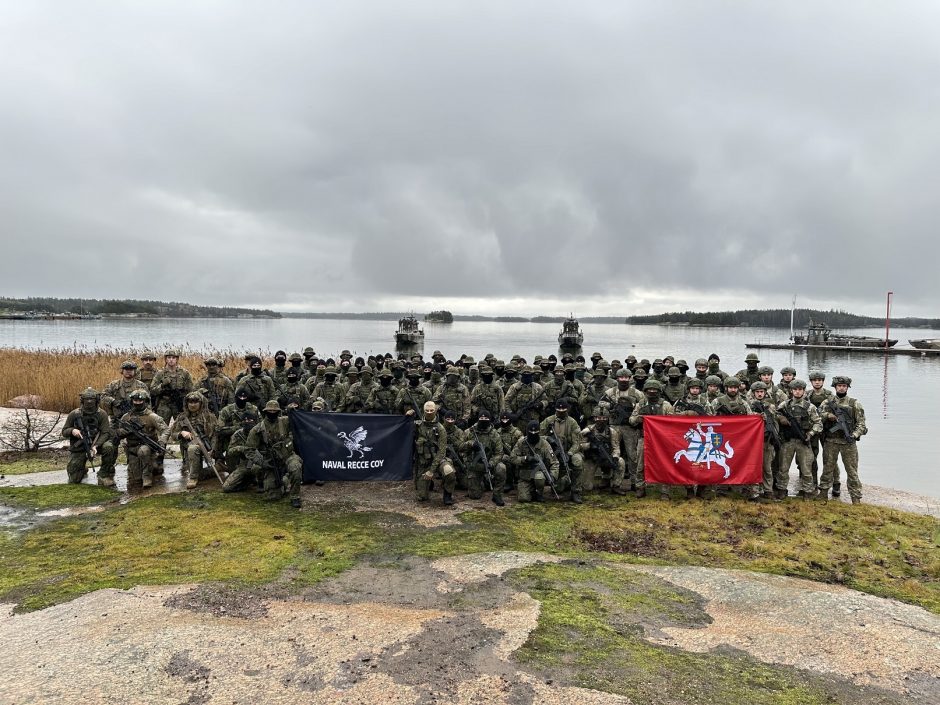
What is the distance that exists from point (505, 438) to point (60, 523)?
699 centimetres

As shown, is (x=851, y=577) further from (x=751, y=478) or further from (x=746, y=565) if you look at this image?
(x=751, y=478)

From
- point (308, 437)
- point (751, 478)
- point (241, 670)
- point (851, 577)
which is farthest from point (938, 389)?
point (241, 670)

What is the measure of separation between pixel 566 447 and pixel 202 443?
6.80 metres

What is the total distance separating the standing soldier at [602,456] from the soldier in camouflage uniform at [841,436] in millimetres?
3555

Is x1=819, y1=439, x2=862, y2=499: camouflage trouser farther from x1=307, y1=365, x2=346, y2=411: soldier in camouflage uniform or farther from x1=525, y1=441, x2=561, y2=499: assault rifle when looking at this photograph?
x1=307, y1=365, x2=346, y2=411: soldier in camouflage uniform

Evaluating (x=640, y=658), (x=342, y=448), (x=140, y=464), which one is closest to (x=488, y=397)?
(x=342, y=448)

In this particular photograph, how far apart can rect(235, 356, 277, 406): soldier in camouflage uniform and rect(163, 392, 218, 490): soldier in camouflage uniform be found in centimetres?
86

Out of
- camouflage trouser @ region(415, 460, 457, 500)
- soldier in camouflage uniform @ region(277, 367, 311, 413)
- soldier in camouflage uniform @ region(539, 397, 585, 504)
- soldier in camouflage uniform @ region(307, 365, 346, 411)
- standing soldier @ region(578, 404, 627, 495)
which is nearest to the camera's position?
camouflage trouser @ region(415, 460, 457, 500)

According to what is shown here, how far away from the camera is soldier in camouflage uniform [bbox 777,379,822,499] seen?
10.4 m

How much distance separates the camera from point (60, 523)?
8312 millimetres

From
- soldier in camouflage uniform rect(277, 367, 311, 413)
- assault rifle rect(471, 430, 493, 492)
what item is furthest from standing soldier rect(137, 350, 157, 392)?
assault rifle rect(471, 430, 493, 492)

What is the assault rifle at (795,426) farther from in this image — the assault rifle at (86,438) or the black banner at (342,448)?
the assault rifle at (86,438)

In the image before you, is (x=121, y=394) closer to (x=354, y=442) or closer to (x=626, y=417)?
(x=354, y=442)

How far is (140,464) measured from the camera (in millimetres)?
10516
